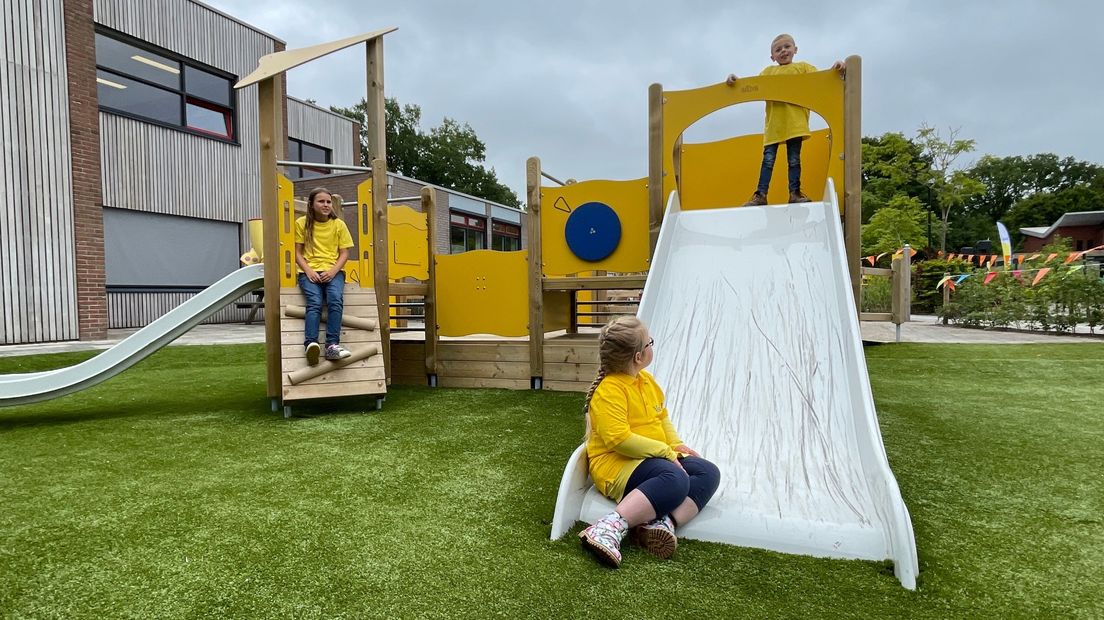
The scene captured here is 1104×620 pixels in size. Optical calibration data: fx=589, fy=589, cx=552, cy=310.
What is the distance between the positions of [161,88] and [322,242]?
11.5 meters

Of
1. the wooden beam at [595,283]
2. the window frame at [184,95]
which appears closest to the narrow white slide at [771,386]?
the wooden beam at [595,283]

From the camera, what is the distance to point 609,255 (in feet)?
18.2

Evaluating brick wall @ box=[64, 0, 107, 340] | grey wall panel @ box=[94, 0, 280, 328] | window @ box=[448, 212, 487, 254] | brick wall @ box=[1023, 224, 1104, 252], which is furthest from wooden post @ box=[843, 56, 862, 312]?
brick wall @ box=[1023, 224, 1104, 252]

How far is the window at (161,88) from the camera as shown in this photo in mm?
12266

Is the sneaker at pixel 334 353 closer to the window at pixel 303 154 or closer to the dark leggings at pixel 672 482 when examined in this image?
the dark leggings at pixel 672 482

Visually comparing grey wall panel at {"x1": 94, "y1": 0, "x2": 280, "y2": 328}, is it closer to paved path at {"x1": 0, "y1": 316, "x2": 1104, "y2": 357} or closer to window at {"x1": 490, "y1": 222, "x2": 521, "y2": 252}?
paved path at {"x1": 0, "y1": 316, "x2": 1104, "y2": 357}

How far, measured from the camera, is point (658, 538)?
2148 mm

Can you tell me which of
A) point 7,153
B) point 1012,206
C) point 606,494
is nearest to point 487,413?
point 606,494

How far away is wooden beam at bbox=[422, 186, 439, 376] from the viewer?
244 inches

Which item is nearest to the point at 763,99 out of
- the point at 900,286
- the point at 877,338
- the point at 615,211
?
the point at 615,211

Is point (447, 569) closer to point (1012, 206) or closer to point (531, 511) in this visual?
point (531, 511)

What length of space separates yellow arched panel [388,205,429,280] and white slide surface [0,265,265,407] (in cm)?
222

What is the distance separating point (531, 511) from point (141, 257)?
46.5ft

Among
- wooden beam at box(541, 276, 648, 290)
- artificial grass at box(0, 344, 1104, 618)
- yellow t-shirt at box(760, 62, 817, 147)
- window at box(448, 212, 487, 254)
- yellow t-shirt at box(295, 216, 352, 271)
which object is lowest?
artificial grass at box(0, 344, 1104, 618)
